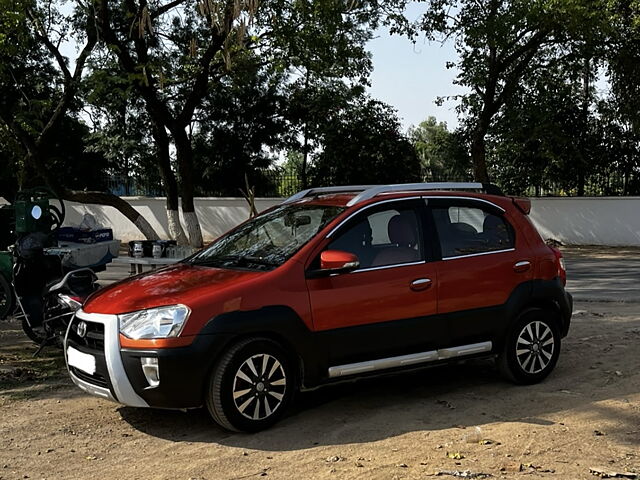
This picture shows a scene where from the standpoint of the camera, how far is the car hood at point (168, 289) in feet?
16.8

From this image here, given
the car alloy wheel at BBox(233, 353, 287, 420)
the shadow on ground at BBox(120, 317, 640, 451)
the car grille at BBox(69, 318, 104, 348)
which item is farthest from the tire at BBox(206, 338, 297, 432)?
the car grille at BBox(69, 318, 104, 348)

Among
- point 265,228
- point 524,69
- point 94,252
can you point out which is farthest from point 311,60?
point 265,228

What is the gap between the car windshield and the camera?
18.6ft

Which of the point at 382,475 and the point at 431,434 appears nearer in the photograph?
the point at 382,475

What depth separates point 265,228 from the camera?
20.7 ft

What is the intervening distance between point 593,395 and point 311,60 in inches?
580

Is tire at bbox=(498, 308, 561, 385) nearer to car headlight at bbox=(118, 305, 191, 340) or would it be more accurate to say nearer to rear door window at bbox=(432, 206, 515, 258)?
rear door window at bbox=(432, 206, 515, 258)

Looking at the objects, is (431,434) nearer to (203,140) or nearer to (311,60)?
(311,60)

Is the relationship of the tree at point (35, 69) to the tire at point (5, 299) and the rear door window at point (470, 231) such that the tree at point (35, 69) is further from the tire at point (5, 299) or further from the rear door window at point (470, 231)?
the rear door window at point (470, 231)

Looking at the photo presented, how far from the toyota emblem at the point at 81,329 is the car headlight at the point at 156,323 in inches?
19.6

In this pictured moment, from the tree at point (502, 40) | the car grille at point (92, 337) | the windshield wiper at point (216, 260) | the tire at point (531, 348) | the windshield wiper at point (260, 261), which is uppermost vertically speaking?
the tree at point (502, 40)

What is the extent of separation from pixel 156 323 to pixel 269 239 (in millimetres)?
1344

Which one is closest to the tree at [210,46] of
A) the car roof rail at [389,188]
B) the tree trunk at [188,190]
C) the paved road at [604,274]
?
the tree trunk at [188,190]

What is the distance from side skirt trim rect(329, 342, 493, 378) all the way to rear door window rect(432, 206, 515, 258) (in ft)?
2.45
